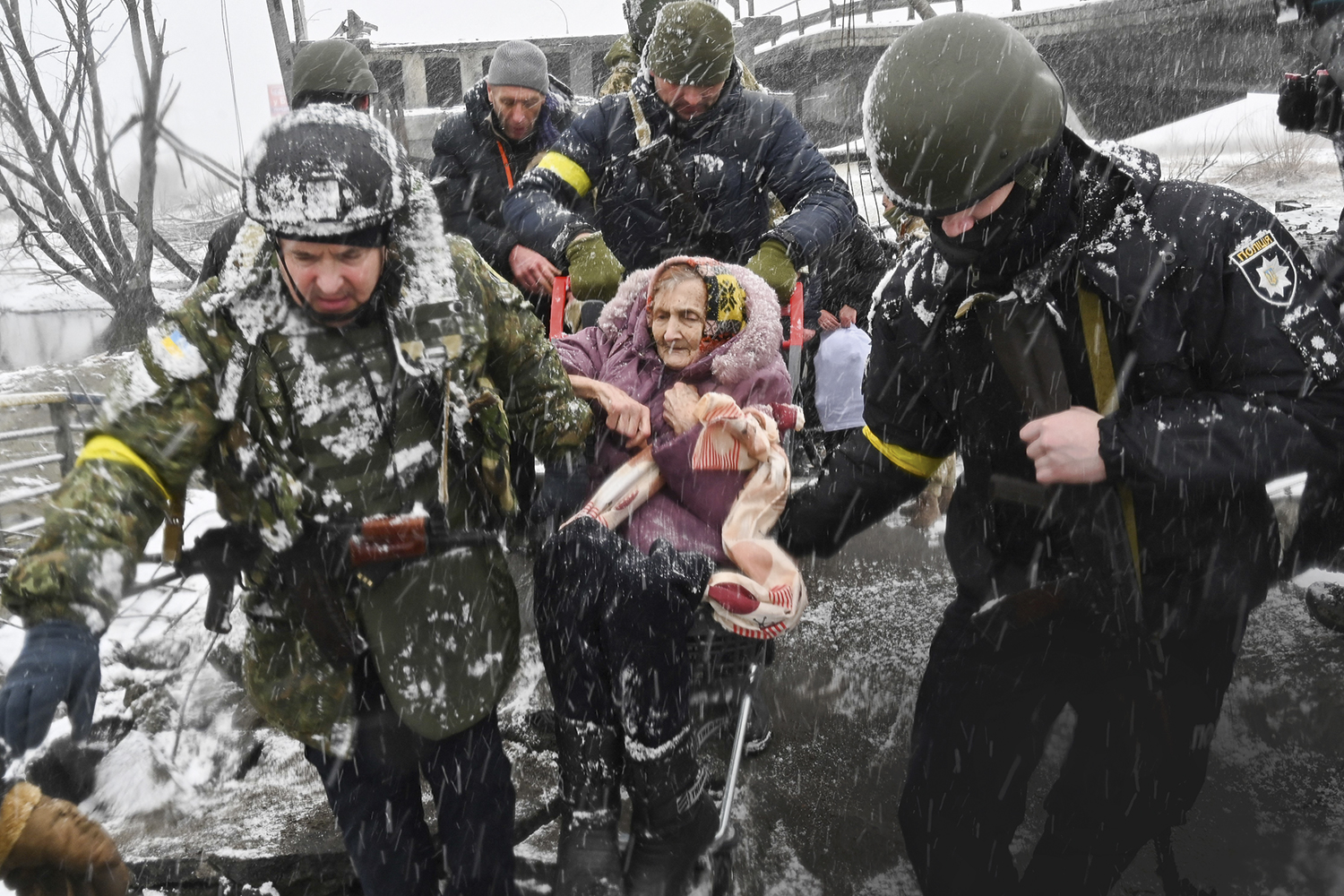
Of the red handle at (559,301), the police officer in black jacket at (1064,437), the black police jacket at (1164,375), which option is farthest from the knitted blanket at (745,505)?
the red handle at (559,301)

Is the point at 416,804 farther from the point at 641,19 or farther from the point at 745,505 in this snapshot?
the point at 641,19

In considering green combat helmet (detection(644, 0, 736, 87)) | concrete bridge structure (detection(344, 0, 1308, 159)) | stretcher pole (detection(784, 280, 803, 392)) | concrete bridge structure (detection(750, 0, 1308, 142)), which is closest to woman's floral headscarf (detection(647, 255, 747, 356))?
stretcher pole (detection(784, 280, 803, 392))

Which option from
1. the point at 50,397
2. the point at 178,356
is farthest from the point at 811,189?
the point at 50,397

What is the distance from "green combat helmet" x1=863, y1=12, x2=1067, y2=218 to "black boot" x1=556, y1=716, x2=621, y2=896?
1.58 metres

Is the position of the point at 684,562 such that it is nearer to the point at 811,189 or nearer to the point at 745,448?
the point at 745,448

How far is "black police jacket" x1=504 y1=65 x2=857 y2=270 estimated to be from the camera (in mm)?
3938

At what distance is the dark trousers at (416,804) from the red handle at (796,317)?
80.7 inches

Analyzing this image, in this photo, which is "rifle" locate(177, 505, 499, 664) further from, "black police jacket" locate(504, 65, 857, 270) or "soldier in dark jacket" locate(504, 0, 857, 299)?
"black police jacket" locate(504, 65, 857, 270)

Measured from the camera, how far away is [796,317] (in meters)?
3.92

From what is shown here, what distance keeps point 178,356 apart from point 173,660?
10.8 ft

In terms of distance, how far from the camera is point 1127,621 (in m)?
2.23

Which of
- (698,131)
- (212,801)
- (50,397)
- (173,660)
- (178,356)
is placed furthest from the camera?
(50,397)

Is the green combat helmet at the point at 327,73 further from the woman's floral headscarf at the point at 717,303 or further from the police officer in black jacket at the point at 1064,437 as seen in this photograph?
the police officer in black jacket at the point at 1064,437

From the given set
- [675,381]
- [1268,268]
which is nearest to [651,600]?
[675,381]
